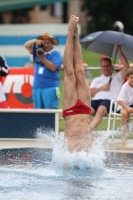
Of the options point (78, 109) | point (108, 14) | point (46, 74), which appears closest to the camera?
point (78, 109)

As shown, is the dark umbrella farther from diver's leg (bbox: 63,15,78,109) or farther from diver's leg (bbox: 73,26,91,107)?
diver's leg (bbox: 63,15,78,109)

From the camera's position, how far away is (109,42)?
12609mm

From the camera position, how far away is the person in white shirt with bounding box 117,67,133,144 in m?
11.9

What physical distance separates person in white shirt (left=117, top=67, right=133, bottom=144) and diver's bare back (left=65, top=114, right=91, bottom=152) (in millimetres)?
3156

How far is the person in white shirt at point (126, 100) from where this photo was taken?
11.9m

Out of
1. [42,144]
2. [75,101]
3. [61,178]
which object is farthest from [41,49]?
[61,178]

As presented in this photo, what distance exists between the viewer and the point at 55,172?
827cm

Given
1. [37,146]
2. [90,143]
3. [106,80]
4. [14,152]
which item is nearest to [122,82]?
[106,80]

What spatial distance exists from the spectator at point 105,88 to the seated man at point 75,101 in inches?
131

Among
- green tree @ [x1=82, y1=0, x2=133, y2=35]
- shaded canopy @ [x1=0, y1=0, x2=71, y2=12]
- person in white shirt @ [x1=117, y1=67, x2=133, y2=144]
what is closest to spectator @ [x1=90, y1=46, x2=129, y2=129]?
person in white shirt @ [x1=117, y1=67, x2=133, y2=144]

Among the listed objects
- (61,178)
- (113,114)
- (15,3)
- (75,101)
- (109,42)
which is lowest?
(61,178)

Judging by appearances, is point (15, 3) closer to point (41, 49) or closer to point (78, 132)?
point (41, 49)

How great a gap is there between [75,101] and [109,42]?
400 cm

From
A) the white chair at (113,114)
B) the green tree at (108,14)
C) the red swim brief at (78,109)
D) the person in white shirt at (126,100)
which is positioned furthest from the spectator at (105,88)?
the green tree at (108,14)
